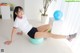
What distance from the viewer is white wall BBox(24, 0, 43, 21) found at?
8.32 ft

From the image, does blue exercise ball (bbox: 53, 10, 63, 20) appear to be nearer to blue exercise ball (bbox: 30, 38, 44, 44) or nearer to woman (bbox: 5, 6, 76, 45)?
woman (bbox: 5, 6, 76, 45)

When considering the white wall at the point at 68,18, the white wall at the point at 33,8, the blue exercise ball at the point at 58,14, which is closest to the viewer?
the white wall at the point at 68,18

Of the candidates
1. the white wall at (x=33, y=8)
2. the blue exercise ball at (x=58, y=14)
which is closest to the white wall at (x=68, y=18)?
the blue exercise ball at (x=58, y=14)

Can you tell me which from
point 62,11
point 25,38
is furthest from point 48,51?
point 62,11

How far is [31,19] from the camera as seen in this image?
2629 millimetres

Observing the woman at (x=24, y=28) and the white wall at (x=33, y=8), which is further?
the white wall at (x=33, y=8)

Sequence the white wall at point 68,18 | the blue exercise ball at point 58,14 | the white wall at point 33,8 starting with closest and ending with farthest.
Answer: the white wall at point 68,18 < the blue exercise ball at point 58,14 < the white wall at point 33,8

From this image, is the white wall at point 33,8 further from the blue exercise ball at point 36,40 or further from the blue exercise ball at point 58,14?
the blue exercise ball at point 36,40

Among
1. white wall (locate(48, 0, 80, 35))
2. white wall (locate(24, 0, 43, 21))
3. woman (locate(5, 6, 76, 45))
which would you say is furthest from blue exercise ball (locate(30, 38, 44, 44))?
white wall (locate(24, 0, 43, 21))

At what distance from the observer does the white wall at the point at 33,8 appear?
254cm

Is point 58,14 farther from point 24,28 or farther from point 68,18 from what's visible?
point 24,28

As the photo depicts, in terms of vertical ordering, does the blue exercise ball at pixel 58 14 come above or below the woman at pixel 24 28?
above

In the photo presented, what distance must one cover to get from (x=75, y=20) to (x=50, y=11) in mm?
837

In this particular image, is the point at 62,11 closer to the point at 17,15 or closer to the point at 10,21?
the point at 17,15
